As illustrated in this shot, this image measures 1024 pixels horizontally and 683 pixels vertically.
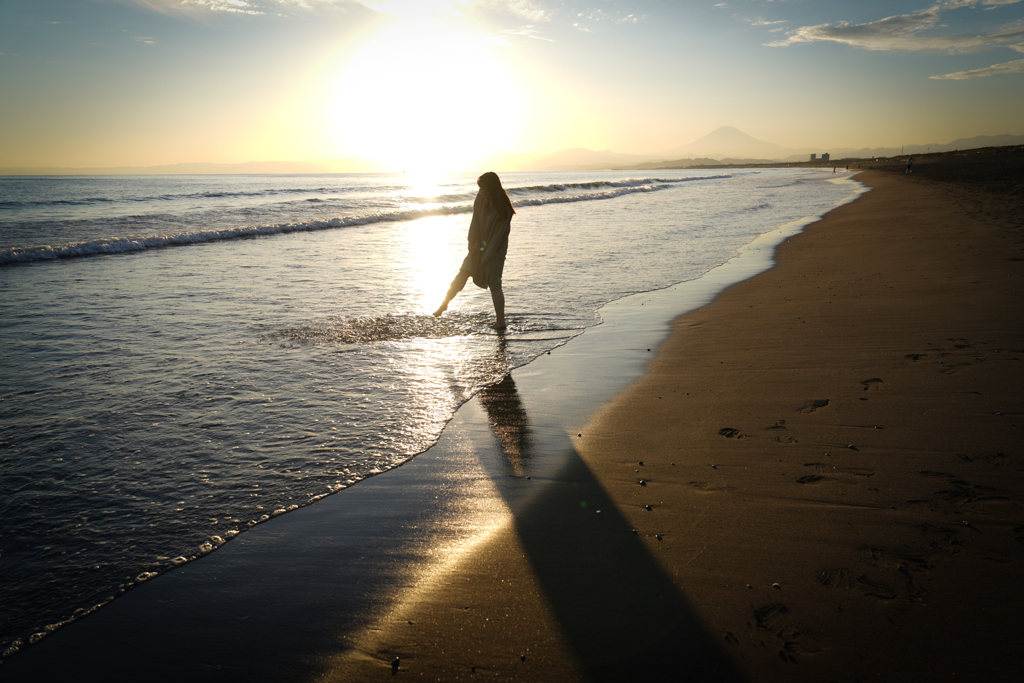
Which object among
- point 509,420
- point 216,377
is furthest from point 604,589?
point 216,377

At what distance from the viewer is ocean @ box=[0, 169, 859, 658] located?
2.60 metres

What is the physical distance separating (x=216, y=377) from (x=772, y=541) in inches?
184

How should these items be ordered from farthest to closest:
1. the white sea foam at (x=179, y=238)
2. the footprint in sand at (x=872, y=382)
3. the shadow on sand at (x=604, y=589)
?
1. the white sea foam at (x=179, y=238)
2. the footprint in sand at (x=872, y=382)
3. the shadow on sand at (x=604, y=589)

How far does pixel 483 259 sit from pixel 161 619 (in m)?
5.20

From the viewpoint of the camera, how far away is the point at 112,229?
18344mm

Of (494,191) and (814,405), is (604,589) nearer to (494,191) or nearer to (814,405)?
(814,405)

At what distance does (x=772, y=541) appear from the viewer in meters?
2.38

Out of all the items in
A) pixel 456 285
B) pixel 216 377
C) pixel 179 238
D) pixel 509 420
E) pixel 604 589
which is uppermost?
pixel 179 238

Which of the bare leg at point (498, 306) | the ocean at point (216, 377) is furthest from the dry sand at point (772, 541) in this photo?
the bare leg at point (498, 306)

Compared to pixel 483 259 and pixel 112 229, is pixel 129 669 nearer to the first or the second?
pixel 483 259

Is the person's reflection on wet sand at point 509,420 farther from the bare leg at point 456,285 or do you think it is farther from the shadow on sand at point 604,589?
the bare leg at point 456,285

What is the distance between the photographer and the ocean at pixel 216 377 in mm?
2602

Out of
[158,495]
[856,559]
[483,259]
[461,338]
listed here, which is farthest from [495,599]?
[483,259]

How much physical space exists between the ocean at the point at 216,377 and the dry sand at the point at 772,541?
46.8 inches
